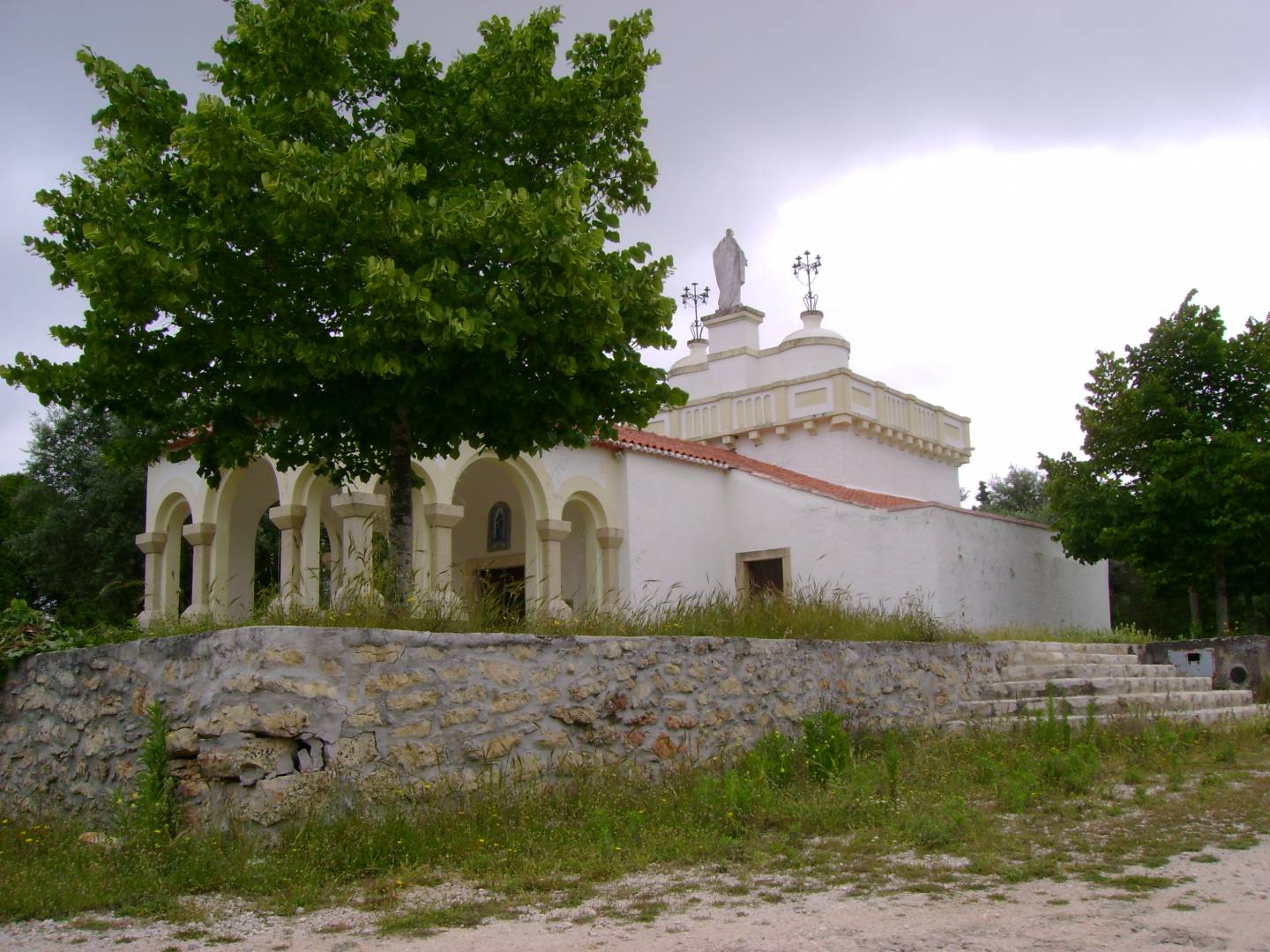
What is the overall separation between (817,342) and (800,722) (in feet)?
49.3

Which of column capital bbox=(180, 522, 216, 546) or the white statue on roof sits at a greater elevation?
the white statue on roof

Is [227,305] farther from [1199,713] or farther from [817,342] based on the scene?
[817,342]

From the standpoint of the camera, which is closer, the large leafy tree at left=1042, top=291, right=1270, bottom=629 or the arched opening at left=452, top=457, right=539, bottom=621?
the large leafy tree at left=1042, top=291, right=1270, bottom=629

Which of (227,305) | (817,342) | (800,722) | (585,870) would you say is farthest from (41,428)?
(585,870)

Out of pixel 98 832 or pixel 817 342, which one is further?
pixel 817 342

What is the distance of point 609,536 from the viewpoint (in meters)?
17.1

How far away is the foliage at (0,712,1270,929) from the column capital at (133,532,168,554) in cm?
964

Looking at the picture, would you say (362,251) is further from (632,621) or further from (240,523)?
(240,523)

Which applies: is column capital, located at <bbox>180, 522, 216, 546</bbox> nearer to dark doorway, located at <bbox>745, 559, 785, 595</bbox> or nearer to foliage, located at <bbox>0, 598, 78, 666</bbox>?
foliage, located at <bbox>0, 598, 78, 666</bbox>

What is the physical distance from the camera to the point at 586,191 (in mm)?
8734

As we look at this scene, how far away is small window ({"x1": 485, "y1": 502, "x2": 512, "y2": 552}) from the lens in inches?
730

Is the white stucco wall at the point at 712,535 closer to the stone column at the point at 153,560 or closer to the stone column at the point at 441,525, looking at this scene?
the stone column at the point at 153,560

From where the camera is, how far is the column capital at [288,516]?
1468 centimetres

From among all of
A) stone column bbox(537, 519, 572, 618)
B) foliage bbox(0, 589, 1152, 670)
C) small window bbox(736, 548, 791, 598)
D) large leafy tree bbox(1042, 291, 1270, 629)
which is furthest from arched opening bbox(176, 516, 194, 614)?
large leafy tree bbox(1042, 291, 1270, 629)
